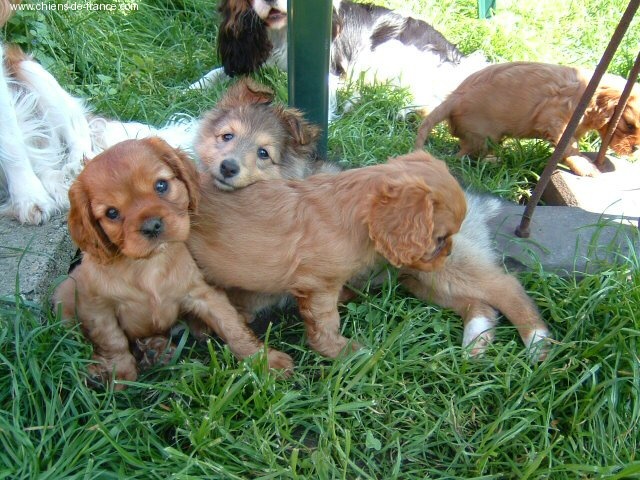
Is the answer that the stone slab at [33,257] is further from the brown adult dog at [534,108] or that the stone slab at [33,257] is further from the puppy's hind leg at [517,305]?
the brown adult dog at [534,108]

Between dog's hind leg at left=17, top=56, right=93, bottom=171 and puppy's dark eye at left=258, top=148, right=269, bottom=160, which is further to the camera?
dog's hind leg at left=17, top=56, right=93, bottom=171

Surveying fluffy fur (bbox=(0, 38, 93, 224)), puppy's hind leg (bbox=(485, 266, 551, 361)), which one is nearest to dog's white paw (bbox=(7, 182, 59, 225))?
fluffy fur (bbox=(0, 38, 93, 224))

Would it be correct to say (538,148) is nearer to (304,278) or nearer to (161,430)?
(304,278)

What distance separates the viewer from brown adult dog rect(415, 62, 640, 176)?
14.7 ft

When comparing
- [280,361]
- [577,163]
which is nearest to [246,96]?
[280,361]

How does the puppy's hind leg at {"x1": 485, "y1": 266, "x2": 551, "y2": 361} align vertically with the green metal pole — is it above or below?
below

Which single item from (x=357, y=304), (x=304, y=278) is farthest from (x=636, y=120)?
(x=304, y=278)

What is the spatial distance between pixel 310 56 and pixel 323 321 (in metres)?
1.64

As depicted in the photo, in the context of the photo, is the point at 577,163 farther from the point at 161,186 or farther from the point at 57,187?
the point at 57,187

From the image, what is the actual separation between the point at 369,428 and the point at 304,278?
724 mm

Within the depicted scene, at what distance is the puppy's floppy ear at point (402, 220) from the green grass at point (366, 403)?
425 millimetres

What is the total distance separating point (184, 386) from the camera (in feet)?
8.85

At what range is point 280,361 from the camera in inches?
118

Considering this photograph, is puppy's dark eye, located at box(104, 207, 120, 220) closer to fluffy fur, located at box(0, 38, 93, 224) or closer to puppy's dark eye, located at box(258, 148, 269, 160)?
puppy's dark eye, located at box(258, 148, 269, 160)
